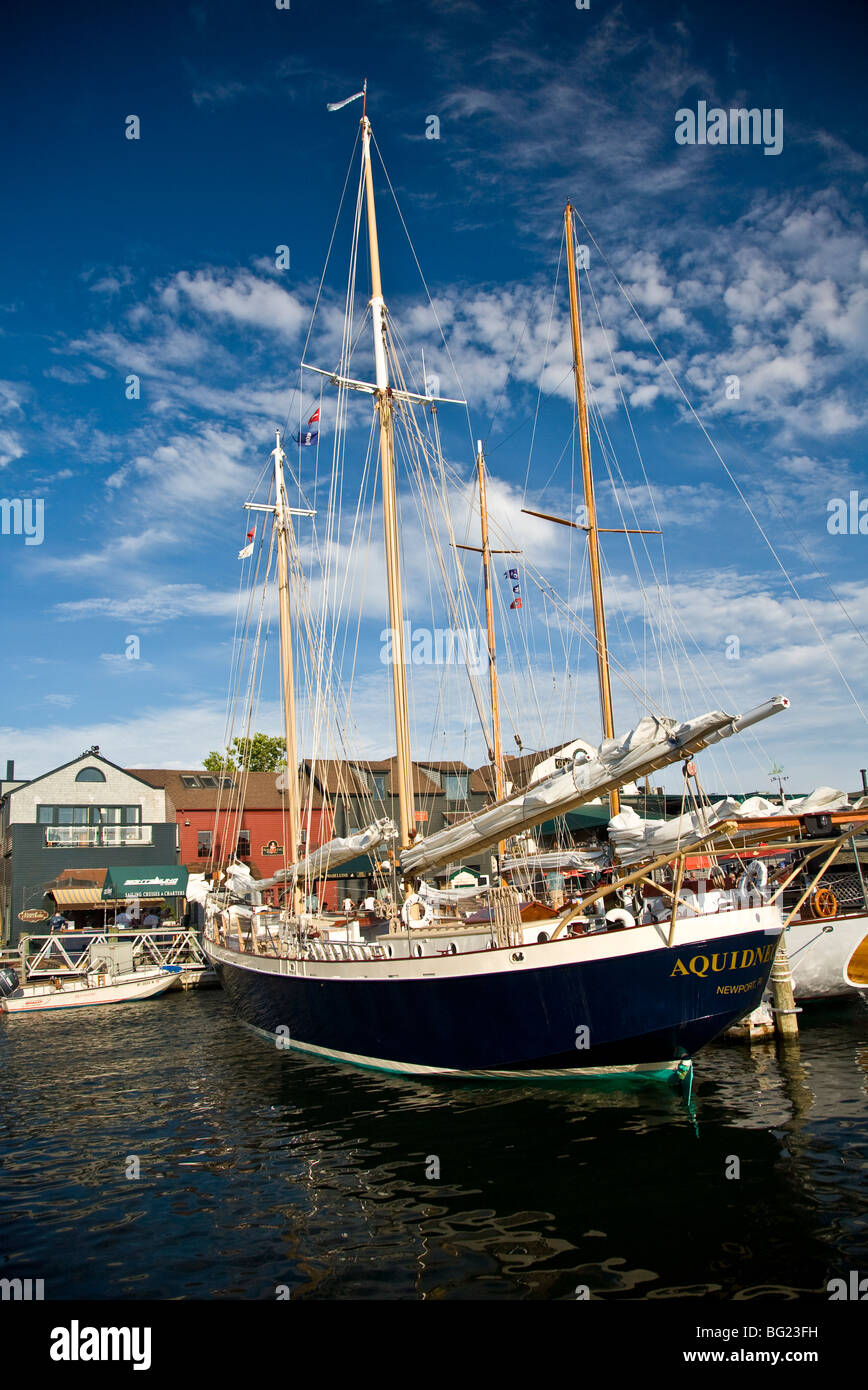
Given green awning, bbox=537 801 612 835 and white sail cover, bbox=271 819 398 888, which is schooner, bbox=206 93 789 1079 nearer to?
white sail cover, bbox=271 819 398 888

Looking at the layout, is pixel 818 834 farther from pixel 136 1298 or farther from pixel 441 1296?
pixel 136 1298

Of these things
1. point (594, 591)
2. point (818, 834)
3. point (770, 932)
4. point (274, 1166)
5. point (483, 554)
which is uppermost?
point (483, 554)

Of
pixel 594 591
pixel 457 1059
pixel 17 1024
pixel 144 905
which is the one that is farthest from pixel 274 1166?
pixel 144 905

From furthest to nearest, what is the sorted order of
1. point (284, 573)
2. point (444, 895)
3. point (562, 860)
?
1. point (284, 573)
2. point (562, 860)
3. point (444, 895)

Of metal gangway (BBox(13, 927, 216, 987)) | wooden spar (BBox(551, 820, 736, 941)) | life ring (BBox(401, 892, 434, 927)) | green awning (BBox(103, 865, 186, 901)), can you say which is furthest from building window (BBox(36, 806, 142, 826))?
wooden spar (BBox(551, 820, 736, 941))

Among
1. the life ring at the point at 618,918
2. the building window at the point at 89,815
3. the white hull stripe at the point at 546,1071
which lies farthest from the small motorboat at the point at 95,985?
the life ring at the point at 618,918

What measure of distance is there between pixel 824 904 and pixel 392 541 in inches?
614

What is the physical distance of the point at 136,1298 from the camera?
811 cm

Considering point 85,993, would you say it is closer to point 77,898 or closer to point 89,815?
point 77,898

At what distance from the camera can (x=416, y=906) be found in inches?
727

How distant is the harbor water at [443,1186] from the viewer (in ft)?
27.1

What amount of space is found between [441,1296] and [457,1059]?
7.28m

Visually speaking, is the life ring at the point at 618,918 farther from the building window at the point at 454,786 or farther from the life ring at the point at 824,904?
the building window at the point at 454,786

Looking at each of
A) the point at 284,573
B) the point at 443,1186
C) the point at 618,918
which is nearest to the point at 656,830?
the point at 618,918
